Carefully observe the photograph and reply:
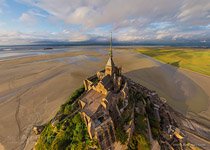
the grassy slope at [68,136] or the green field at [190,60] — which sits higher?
the grassy slope at [68,136]

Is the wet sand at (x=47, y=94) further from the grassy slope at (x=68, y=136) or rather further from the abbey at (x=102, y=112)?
the abbey at (x=102, y=112)

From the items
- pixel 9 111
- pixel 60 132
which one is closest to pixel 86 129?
pixel 60 132

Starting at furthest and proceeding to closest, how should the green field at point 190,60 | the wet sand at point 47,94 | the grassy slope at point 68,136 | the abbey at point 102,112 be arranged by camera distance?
the green field at point 190,60 < the wet sand at point 47,94 < the abbey at point 102,112 < the grassy slope at point 68,136

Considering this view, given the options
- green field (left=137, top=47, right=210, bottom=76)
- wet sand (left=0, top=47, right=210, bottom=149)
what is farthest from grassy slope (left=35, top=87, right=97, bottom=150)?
green field (left=137, top=47, right=210, bottom=76)

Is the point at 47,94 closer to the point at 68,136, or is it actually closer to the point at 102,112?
the point at 68,136

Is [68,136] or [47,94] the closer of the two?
[68,136]

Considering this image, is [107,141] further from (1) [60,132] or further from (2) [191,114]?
(2) [191,114]

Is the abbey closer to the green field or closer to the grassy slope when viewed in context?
the grassy slope

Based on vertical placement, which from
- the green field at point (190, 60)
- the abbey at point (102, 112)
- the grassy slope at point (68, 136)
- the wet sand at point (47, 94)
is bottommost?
the green field at point (190, 60)

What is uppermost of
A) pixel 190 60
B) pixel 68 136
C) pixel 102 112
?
pixel 102 112

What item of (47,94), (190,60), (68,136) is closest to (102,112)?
(68,136)

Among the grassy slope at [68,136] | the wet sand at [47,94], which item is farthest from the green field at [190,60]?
the grassy slope at [68,136]

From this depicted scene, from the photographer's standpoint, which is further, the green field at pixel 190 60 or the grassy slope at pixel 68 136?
the green field at pixel 190 60
